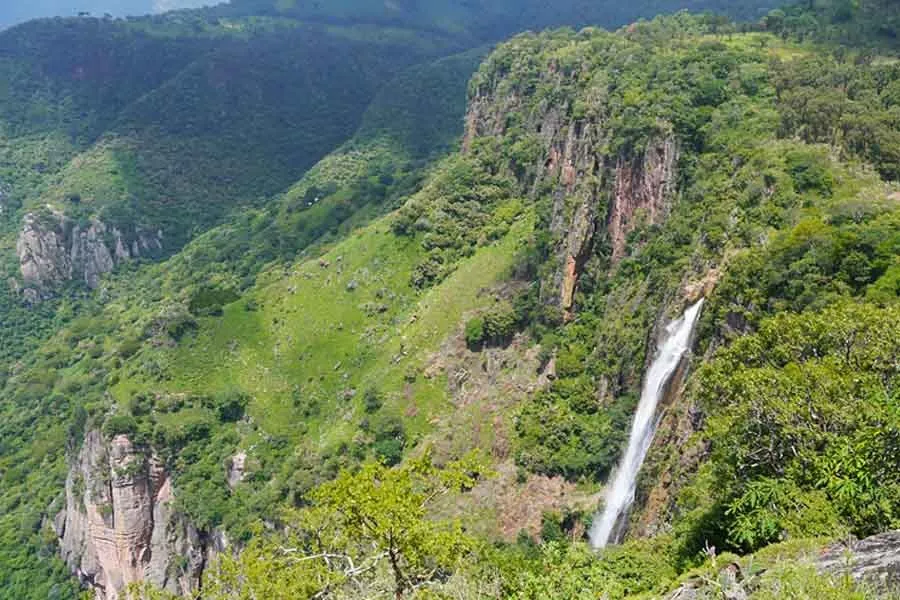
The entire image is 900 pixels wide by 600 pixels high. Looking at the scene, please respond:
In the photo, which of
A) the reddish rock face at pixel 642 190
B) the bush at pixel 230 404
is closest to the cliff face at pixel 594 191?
the reddish rock face at pixel 642 190

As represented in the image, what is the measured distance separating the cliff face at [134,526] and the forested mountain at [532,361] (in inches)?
10.5

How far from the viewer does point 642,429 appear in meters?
41.4

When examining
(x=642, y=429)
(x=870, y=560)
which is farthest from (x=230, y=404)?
(x=870, y=560)

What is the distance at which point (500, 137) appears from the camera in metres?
86.7

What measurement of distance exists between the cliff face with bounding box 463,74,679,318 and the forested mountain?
292 millimetres

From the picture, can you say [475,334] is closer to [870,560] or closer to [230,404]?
[230,404]

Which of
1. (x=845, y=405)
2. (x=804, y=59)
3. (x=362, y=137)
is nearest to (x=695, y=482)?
(x=845, y=405)

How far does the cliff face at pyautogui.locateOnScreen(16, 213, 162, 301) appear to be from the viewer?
423ft

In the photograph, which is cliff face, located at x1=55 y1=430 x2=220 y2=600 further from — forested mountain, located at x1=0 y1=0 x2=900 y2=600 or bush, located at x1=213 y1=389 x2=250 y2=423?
bush, located at x1=213 y1=389 x2=250 y2=423

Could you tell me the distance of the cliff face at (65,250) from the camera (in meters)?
129

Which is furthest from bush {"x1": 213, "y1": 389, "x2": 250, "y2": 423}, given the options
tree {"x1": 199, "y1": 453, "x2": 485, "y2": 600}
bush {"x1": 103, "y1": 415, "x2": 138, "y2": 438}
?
tree {"x1": 199, "y1": 453, "x2": 485, "y2": 600}

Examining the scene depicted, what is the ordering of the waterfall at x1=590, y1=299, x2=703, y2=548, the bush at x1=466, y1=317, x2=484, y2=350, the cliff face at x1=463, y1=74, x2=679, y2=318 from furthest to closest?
the bush at x1=466, y1=317, x2=484, y2=350, the cliff face at x1=463, y1=74, x2=679, y2=318, the waterfall at x1=590, y1=299, x2=703, y2=548

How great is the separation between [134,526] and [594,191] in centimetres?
4634

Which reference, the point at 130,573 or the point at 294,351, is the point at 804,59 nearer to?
the point at 294,351
